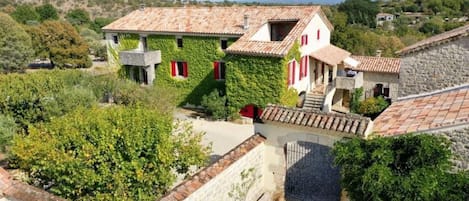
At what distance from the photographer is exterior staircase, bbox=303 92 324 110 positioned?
25.7m

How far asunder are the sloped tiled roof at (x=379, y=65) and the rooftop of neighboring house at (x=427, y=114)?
1379cm

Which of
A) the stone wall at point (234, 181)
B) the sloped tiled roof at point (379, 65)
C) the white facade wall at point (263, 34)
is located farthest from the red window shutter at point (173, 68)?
the stone wall at point (234, 181)

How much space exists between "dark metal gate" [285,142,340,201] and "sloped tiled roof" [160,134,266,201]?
1057 mm

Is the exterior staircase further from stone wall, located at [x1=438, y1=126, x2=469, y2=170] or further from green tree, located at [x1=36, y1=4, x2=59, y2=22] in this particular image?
green tree, located at [x1=36, y1=4, x2=59, y2=22]

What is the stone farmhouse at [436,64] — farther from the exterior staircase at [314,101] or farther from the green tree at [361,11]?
the green tree at [361,11]

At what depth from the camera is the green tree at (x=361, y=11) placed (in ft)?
296

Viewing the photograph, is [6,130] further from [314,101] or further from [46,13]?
[46,13]

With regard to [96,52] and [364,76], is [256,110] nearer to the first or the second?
[364,76]

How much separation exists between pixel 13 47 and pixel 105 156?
131 feet

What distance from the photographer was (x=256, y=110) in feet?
86.4

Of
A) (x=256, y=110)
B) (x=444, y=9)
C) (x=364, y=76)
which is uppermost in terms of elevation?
(x=444, y=9)

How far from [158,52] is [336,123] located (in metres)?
23.4

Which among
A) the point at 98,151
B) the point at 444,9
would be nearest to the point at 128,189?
the point at 98,151

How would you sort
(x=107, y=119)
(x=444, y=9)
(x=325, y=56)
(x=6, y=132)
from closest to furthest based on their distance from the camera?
(x=107, y=119)
(x=6, y=132)
(x=325, y=56)
(x=444, y=9)
